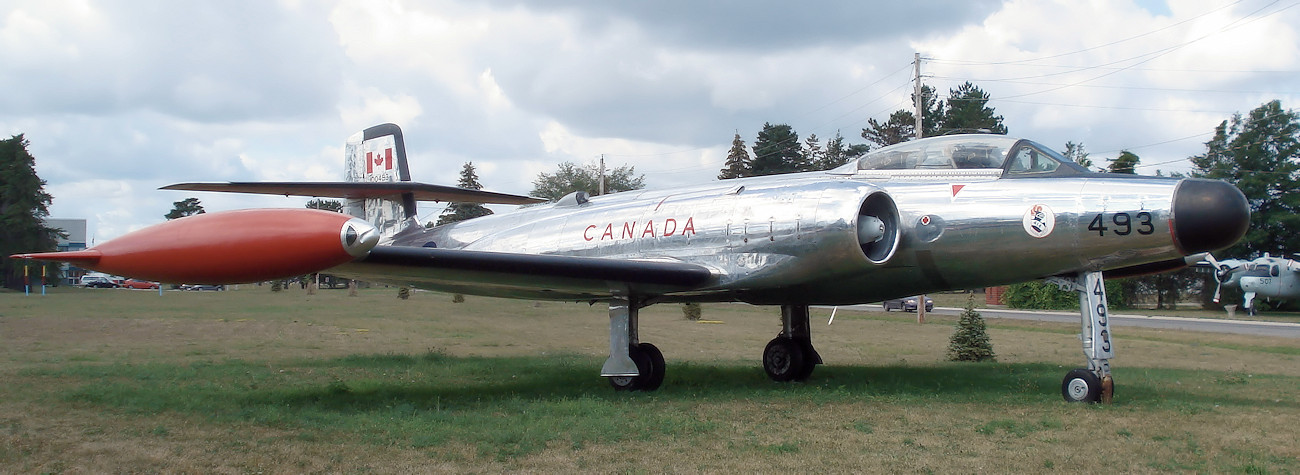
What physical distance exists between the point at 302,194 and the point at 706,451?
25.4 feet

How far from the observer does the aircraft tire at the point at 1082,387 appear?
8.54 metres

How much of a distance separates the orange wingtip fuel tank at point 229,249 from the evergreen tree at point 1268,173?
5199cm

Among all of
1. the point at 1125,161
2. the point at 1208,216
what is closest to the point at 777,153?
the point at 1125,161

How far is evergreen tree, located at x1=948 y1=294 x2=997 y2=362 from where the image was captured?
610 inches

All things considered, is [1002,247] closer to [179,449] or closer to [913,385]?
[913,385]

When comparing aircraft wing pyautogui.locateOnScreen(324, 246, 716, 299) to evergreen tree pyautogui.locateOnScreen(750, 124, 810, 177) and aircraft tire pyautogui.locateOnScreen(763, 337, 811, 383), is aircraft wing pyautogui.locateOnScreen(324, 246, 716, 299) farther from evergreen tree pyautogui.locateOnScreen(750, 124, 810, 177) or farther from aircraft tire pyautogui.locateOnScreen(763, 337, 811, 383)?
evergreen tree pyautogui.locateOnScreen(750, 124, 810, 177)

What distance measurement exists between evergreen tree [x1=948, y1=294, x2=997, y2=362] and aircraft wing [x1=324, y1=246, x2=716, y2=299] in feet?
25.5

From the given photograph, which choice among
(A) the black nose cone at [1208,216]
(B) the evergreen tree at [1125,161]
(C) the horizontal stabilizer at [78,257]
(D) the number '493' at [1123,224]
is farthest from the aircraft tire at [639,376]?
(B) the evergreen tree at [1125,161]

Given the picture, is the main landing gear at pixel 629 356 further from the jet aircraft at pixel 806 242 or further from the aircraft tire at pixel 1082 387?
the aircraft tire at pixel 1082 387

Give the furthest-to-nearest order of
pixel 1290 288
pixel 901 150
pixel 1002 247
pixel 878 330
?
pixel 1290 288
pixel 878 330
pixel 901 150
pixel 1002 247

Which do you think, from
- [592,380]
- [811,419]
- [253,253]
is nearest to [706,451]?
[811,419]

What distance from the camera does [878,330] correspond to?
25859 millimetres

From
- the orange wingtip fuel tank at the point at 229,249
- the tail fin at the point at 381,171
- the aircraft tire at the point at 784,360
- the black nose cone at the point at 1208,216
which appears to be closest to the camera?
the orange wingtip fuel tank at the point at 229,249

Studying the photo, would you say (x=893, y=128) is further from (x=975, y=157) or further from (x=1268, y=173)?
(x=975, y=157)
